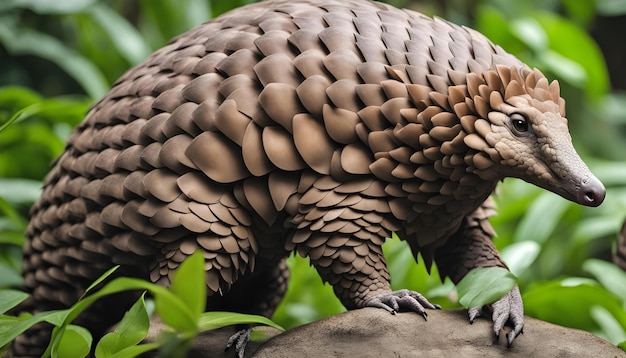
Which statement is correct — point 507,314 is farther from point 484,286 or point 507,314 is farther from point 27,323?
point 27,323

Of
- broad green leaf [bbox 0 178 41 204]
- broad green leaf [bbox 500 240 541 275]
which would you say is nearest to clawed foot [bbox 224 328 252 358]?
broad green leaf [bbox 500 240 541 275]

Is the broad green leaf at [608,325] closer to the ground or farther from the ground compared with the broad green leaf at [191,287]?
closer to the ground

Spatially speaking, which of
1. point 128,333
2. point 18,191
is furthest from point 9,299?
point 18,191

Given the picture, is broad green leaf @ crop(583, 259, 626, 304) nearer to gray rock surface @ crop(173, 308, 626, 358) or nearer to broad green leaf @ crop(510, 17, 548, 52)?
gray rock surface @ crop(173, 308, 626, 358)

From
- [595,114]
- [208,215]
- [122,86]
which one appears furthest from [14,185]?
[595,114]

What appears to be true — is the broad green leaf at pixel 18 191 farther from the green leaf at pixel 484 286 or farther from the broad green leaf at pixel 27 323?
the green leaf at pixel 484 286

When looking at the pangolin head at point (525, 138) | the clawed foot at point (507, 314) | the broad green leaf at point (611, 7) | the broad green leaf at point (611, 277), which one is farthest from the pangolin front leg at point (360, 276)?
the broad green leaf at point (611, 7)

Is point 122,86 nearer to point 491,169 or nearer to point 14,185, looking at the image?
point 491,169
